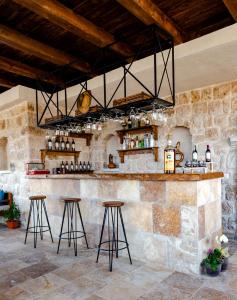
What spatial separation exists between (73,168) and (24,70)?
231 centimetres

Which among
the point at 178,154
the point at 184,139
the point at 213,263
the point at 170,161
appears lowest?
the point at 213,263

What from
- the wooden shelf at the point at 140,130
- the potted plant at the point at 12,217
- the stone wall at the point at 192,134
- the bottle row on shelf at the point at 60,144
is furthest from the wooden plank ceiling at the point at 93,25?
the potted plant at the point at 12,217

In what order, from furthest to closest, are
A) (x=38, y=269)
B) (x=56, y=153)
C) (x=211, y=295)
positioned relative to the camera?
(x=56, y=153) → (x=38, y=269) → (x=211, y=295)

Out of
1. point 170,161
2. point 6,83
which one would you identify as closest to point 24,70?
point 6,83

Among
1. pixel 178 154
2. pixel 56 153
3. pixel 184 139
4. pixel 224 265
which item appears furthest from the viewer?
pixel 56 153

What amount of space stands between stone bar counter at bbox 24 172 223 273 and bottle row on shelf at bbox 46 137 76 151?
177 cm

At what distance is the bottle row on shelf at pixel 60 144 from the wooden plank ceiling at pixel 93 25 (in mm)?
1683

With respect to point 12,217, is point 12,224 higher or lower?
lower

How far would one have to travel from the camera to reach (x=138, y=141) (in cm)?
478

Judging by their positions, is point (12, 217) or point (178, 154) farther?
point (12, 217)

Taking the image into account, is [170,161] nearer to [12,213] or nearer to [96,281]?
[96,281]

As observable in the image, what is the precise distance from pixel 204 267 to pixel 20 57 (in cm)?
343

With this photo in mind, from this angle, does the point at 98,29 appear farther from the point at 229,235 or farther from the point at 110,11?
the point at 229,235

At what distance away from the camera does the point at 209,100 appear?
3.95 m
